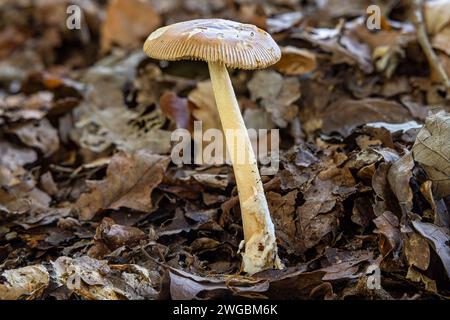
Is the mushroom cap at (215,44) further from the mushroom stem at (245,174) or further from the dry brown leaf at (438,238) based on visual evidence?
the dry brown leaf at (438,238)

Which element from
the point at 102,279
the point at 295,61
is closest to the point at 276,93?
the point at 295,61

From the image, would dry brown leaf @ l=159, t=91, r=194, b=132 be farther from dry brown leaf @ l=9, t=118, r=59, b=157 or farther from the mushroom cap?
the mushroom cap

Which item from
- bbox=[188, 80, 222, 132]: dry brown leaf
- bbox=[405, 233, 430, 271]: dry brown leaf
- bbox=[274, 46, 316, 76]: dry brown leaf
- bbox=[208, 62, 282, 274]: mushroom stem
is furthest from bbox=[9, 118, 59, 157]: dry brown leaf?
bbox=[405, 233, 430, 271]: dry brown leaf

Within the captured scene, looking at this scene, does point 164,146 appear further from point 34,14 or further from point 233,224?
point 34,14

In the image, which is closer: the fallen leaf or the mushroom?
the mushroom

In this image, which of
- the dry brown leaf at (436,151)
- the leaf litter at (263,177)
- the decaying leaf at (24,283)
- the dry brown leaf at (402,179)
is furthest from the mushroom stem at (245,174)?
the decaying leaf at (24,283)

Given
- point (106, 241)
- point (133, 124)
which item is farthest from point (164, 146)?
point (106, 241)

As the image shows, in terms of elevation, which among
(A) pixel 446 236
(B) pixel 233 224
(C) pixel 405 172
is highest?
(C) pixel 405 172
